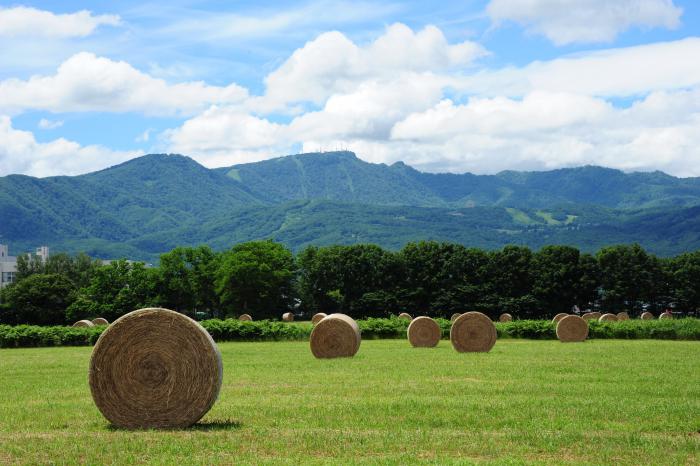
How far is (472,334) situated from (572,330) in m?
13.1

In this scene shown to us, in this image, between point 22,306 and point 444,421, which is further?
point 22,306

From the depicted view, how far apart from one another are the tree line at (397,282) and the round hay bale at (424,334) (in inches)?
1794

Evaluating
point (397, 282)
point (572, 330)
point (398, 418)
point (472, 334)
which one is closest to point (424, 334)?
point (472, 334)

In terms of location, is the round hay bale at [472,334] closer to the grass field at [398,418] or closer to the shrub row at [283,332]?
the grass field at [398,418]

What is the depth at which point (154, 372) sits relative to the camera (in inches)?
658

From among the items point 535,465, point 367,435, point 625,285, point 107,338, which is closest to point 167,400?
point 107,338

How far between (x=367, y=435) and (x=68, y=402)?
9268 millimetres

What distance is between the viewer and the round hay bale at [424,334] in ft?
148

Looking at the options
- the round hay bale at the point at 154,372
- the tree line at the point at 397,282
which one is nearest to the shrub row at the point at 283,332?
the tree line at the point at 397,282

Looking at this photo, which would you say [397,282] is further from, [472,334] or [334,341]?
[334,341]

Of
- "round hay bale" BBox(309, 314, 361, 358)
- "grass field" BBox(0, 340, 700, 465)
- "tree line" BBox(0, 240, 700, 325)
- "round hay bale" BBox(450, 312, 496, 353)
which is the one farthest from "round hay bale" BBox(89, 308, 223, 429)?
"tree line" BBox(0, 240, 700, 325)

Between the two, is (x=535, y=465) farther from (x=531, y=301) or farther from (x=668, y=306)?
(x=668, y=306)

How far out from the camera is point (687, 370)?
1083 inches

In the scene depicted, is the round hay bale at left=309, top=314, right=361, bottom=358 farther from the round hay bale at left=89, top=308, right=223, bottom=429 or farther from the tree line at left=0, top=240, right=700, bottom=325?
the tree line at left=0, top=240, right=700, bottom=325
